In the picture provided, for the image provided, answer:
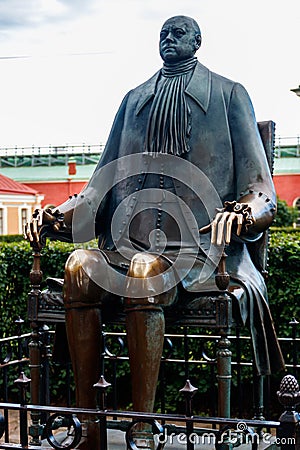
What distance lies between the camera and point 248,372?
6293 mm

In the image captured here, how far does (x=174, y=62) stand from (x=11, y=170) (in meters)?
39.0

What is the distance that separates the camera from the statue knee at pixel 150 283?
3418 mm

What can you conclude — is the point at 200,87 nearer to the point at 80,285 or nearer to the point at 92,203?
the point at 92,203

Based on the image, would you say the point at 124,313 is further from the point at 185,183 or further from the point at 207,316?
the point at 185,183

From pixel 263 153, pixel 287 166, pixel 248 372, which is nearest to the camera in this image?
pixel 263 153

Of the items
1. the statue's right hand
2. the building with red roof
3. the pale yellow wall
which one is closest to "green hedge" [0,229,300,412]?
the statue's right hand

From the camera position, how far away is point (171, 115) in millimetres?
4047

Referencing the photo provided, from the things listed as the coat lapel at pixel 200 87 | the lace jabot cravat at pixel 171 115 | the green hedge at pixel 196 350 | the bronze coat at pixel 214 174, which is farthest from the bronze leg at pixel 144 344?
the green hedge at pixel 196 350

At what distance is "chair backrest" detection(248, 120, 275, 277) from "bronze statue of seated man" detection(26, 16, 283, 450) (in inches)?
6.7

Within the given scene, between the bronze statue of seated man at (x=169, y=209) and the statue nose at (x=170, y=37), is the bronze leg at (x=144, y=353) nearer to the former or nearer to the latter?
the bronze statue of seated man at (x=169, y=209)

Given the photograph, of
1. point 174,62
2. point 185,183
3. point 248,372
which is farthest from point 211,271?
point 248,372

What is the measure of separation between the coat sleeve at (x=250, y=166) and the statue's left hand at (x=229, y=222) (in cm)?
9

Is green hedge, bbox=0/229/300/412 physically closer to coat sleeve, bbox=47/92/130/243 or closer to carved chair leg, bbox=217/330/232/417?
coat sleeve, bbox=47/92/130/243

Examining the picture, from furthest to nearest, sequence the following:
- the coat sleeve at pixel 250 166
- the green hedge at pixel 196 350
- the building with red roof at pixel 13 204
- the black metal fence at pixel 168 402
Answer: the building with red roof at pixel 13 204, the green hedge at pixel 196 350, the coat sleeve at pixel 250 166, the black metal fence at pixel 168 402
